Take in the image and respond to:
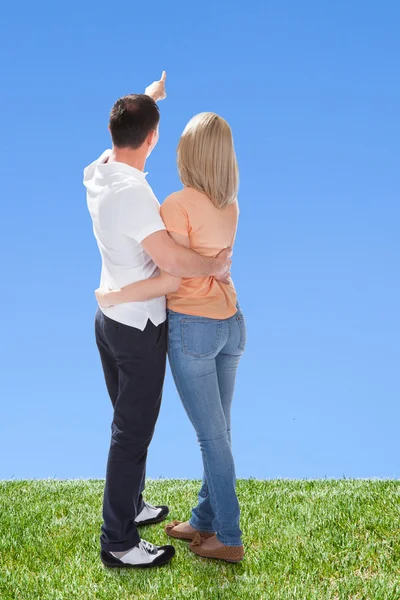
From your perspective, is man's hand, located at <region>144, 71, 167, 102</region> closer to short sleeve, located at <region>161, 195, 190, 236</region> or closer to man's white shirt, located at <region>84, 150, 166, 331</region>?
man's white shirt, located at <region>84, 150, 166, 331</region>

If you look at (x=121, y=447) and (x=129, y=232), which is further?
(x=121, y=447)

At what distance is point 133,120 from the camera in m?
3.63

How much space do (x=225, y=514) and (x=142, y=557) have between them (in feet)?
1.89

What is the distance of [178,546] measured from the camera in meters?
4.38

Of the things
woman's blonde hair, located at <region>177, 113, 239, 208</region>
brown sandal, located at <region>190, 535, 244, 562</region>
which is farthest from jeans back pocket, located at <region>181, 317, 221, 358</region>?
brown sandal, located at <region>190, 535, 244, 562</region>

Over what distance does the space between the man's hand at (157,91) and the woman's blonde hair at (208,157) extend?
2.71ft

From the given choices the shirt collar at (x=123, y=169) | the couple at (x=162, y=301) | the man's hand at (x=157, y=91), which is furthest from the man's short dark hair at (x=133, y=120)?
the man's hand at (x=157, y=91)

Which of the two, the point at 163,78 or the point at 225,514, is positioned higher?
the point at 163,78

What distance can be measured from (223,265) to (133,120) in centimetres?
89

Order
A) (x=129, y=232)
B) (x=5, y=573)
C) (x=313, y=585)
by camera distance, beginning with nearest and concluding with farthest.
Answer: (x=129, y=232), (x=313, y=585), (x=5, y=573)

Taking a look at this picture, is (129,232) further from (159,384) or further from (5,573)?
(5,573)

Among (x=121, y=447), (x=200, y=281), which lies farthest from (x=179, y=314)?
(x=121, y=447)

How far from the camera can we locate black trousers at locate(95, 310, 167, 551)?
147 inches

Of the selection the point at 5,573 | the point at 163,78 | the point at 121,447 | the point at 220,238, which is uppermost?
the point at 163,78
